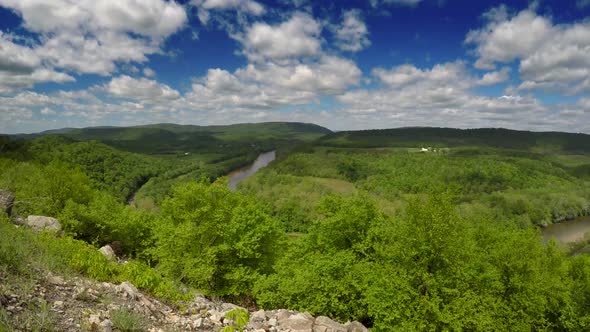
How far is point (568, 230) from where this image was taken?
320 feet

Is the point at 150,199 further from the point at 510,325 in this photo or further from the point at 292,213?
the point at 510,325

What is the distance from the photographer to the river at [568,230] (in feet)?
292

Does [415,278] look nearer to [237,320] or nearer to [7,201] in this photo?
[237,320]

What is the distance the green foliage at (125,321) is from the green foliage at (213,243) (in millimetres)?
10364

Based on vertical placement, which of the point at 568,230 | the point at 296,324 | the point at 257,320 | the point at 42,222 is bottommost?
the point at 568,230

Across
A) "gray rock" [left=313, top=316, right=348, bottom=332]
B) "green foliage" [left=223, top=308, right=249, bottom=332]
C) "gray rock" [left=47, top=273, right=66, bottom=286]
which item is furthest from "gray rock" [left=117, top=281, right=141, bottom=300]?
"gray rock" [left=313, top=316, right=348, bottom=332]

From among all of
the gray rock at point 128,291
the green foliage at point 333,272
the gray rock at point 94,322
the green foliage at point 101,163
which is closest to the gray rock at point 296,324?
the gray rock at point 128,291

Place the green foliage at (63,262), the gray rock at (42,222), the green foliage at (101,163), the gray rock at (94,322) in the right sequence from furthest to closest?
the green foliage at (101,163), the gray rock at (42,222), the green foliage at (63,262), the gray rock at (94,322)

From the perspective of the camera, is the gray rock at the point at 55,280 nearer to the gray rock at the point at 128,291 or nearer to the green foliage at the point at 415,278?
the gray rock at the point at 128,291

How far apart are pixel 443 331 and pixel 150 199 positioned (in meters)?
96.5

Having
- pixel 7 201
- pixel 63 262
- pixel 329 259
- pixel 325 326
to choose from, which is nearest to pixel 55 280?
pixel 63 262

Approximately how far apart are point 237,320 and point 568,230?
12460 centimetres

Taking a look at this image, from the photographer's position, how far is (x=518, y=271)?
21.5m

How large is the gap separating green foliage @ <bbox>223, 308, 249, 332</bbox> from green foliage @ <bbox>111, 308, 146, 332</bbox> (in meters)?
2.55
